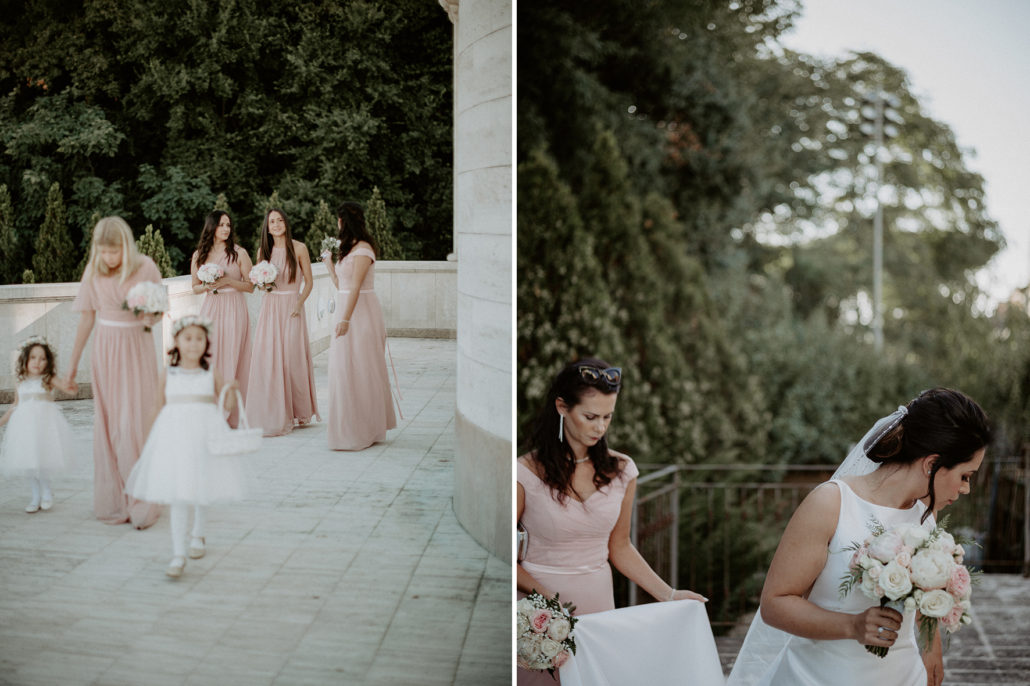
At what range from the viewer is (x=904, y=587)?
7.14 feet

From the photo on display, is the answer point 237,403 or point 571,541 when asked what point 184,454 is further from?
point 571,541

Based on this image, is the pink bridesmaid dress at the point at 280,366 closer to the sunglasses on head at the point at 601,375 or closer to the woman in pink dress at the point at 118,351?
the woman in pink dress at the point at 118,351

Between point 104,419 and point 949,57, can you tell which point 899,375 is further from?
point 104,419

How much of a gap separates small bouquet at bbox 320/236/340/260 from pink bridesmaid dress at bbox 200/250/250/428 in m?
0.28

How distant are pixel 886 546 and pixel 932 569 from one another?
115mm

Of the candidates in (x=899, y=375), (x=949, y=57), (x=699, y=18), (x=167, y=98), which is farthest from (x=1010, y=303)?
(x=167, y=98)

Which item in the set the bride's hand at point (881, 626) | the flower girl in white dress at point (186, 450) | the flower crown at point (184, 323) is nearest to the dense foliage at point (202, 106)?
the flower crown at point (184, 323)

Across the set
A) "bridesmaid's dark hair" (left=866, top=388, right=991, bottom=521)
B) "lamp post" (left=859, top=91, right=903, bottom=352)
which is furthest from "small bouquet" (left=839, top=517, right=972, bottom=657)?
"lamp post" (left=859, top=91, right=903, bottom=352)

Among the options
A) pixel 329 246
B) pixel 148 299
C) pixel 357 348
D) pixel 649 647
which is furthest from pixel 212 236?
pixel 649 647

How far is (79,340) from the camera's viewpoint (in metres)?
2.52

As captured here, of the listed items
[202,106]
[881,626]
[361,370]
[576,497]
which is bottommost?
[881,626]

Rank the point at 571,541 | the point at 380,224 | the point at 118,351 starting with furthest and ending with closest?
1. the point at 380,224
2. the point at 571,541
3. the point at 118,351

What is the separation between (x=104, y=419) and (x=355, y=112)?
116cm

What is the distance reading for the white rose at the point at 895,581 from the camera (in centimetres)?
218
